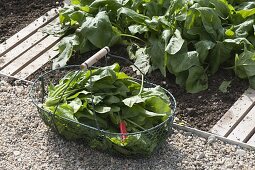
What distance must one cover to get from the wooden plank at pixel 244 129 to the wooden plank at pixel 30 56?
202 cm

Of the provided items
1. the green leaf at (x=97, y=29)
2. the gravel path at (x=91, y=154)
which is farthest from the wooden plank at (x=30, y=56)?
the gravel path at (x=91, y=154)

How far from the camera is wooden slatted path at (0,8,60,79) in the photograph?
18.2ft

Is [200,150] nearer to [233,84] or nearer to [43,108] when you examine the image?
[233,84]

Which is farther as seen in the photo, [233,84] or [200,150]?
[233,84]

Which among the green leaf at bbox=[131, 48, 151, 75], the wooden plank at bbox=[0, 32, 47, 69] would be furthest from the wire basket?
the wooden plank at bbox=[0, 32, 47, 69]

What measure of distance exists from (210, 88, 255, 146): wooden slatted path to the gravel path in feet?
0.39

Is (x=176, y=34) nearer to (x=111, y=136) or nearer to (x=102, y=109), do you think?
(x=102, y=109)

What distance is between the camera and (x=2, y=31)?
608 cm

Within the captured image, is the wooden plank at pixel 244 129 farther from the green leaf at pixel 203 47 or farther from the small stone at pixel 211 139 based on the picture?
the green leaf at pixel 203 47

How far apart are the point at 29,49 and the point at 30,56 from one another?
0.14 m

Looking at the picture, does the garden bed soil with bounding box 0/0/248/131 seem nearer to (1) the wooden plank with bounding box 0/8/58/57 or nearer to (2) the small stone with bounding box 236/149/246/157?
(1) the wooden plank with bounding box 0/8/58/57

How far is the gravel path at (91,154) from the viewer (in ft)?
14.3

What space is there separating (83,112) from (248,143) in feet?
4.04

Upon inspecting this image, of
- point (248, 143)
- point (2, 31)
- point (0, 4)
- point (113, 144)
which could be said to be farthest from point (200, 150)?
point (0, 4)
